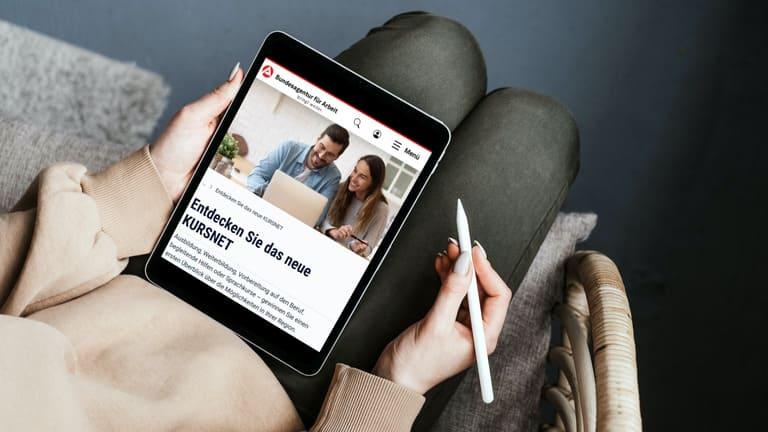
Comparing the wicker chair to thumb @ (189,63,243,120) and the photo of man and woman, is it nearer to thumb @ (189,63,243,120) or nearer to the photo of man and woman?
the photo of man and woman

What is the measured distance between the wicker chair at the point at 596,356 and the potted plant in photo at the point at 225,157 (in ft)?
1.15

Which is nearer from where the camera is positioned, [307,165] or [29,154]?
[307,165]

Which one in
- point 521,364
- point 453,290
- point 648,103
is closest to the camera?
point 453,290

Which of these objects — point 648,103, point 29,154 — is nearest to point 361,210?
point 29,154

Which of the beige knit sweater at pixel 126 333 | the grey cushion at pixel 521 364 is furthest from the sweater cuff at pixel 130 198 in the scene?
the grey cushion at pixel 521 364

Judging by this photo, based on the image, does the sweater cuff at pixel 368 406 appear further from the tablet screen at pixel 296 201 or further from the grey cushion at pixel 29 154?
the grey cushion at pixel 29 154

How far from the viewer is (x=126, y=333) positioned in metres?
0.60

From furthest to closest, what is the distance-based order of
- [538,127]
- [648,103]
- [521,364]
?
[648,103] → [521,364] → [538,127]

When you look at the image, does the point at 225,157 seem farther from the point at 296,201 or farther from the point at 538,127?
the point at 538,127

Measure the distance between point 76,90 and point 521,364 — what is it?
0.78 meters

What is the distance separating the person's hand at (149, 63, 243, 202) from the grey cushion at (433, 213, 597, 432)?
1.28 feet

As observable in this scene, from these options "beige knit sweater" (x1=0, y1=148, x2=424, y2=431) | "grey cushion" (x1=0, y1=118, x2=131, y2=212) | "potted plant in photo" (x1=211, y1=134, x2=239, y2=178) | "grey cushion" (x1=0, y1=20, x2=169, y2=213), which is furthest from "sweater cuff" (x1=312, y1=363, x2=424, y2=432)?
"grey cushion" (x1=0, y1=20, x2=169, y2=213)

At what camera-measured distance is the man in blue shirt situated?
62 cm

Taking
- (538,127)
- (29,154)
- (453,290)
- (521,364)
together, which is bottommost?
(29,154)
